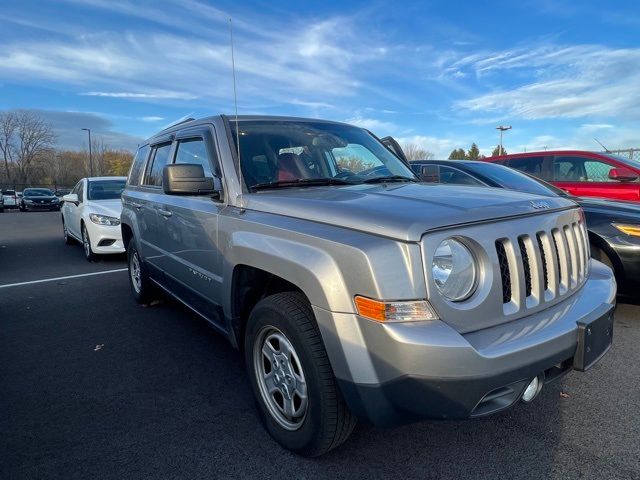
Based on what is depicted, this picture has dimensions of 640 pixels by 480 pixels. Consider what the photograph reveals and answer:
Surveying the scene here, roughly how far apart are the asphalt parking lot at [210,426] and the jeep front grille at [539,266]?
0.87 m

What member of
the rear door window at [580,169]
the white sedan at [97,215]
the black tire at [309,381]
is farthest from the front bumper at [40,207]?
the black tire at [309,381]

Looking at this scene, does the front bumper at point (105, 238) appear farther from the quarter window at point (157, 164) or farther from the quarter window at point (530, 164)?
the quarter window at point (530, 164)

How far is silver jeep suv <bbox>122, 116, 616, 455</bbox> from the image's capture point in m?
1.73

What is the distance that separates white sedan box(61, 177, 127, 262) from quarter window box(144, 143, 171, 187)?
11.2ft

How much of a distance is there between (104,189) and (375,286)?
28.1ft

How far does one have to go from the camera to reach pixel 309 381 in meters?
2.04

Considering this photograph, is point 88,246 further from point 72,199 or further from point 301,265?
point 301,265

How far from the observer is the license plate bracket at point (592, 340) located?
6.47ft

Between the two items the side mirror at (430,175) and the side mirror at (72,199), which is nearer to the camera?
the side mirror at (430,175)

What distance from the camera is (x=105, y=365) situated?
350cm

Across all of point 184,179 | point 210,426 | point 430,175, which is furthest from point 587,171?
point 210,426

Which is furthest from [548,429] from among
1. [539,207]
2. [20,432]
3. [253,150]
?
[20,432]

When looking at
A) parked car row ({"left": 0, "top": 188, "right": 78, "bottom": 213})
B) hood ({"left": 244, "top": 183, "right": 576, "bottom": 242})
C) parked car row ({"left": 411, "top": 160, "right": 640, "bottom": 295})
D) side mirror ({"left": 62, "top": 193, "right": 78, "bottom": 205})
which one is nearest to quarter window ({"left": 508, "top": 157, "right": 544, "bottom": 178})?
parked car row ({"left": 411, "top": 160, "right": 640, "bottom": 295})

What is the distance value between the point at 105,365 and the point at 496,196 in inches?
125
